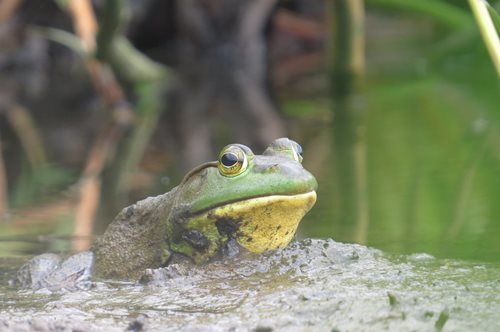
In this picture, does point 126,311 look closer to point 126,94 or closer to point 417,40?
point 126,94

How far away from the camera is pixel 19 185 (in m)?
6.81

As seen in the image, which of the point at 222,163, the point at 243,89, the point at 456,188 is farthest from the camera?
the point at 243,89

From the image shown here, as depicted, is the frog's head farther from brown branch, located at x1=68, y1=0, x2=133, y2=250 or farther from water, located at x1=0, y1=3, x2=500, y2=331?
brown branch, located at x1=68, y1=0, x2=133, y2=250

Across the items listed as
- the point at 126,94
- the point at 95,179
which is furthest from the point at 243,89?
the point at 95,179

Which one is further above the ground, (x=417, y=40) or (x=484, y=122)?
(x=417, y=40)

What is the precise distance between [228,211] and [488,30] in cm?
105

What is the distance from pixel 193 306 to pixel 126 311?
0.69 ft

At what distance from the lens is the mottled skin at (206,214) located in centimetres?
319

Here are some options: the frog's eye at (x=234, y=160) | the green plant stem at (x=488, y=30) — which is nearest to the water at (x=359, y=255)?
the frog's eye at (x=234, y=160)

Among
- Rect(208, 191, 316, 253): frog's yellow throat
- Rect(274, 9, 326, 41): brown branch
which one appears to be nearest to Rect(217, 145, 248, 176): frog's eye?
Rect(208, 191, 316, 253): frog's yellow throat

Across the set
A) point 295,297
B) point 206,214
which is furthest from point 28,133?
point 295,297

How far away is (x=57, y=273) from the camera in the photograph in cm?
379

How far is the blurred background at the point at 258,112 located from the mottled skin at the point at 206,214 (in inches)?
37.0

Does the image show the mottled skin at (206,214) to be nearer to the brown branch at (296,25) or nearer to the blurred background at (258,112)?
the blurred background at (258,112)
